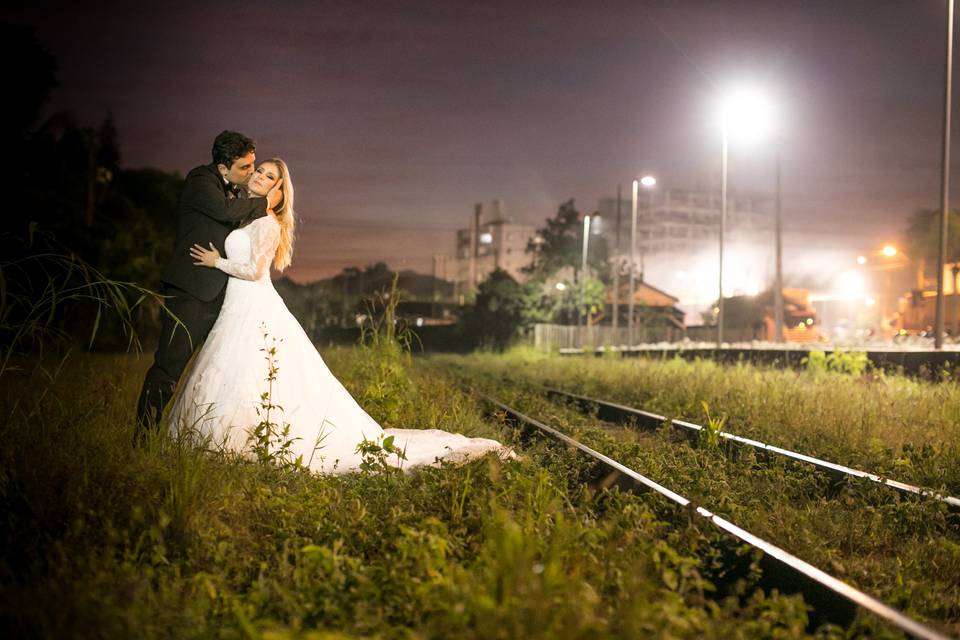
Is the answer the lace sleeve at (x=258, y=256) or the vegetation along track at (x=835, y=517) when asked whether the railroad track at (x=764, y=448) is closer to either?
the vegetation along track at (x=835, y=517)

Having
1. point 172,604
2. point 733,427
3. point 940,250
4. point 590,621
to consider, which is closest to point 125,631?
point 172,604

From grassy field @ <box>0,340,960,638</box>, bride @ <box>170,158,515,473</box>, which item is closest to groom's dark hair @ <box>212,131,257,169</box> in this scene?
bride @ <box>170,158,515,473</box>

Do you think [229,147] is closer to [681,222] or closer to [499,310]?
[499,310]

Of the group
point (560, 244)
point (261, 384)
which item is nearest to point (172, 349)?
point (261, 384)

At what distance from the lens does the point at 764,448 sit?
Result: 7344 mm

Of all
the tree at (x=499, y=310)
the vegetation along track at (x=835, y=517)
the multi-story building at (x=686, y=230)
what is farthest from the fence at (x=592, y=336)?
the multi-story building at (x=686, y=230)

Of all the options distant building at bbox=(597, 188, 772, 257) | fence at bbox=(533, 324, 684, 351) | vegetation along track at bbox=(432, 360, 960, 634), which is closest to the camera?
vegetation along track at bbox=(432, 360, 960, 634)

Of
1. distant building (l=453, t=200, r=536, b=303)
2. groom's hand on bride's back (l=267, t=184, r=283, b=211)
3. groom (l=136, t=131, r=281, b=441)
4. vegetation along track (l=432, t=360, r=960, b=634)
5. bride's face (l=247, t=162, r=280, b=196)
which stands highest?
distant building (l=453, t=200, r=536, b=303)

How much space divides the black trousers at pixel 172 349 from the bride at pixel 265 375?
10 centimetres

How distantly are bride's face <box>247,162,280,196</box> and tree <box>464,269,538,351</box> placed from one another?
42519 millimetres

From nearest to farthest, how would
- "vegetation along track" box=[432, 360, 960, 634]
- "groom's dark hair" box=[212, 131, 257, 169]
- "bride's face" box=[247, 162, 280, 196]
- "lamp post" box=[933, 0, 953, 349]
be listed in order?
"vegetation along track" box=[432, 360, 960, 634], "groom's dark hair" box=[212, 131, 257, 169], "bride's face" box=[247, 162, 280, 196], "lamp post" box=[933, 0, 953, 349]

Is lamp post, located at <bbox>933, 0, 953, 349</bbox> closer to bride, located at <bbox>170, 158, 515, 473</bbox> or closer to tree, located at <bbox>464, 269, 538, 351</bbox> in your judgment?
bride, located at <bbox>170, 158, 515, 473</bbox>

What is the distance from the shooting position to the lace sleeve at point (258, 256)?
19.0 feet

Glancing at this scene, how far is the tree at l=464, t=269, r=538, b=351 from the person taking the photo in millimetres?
49344
